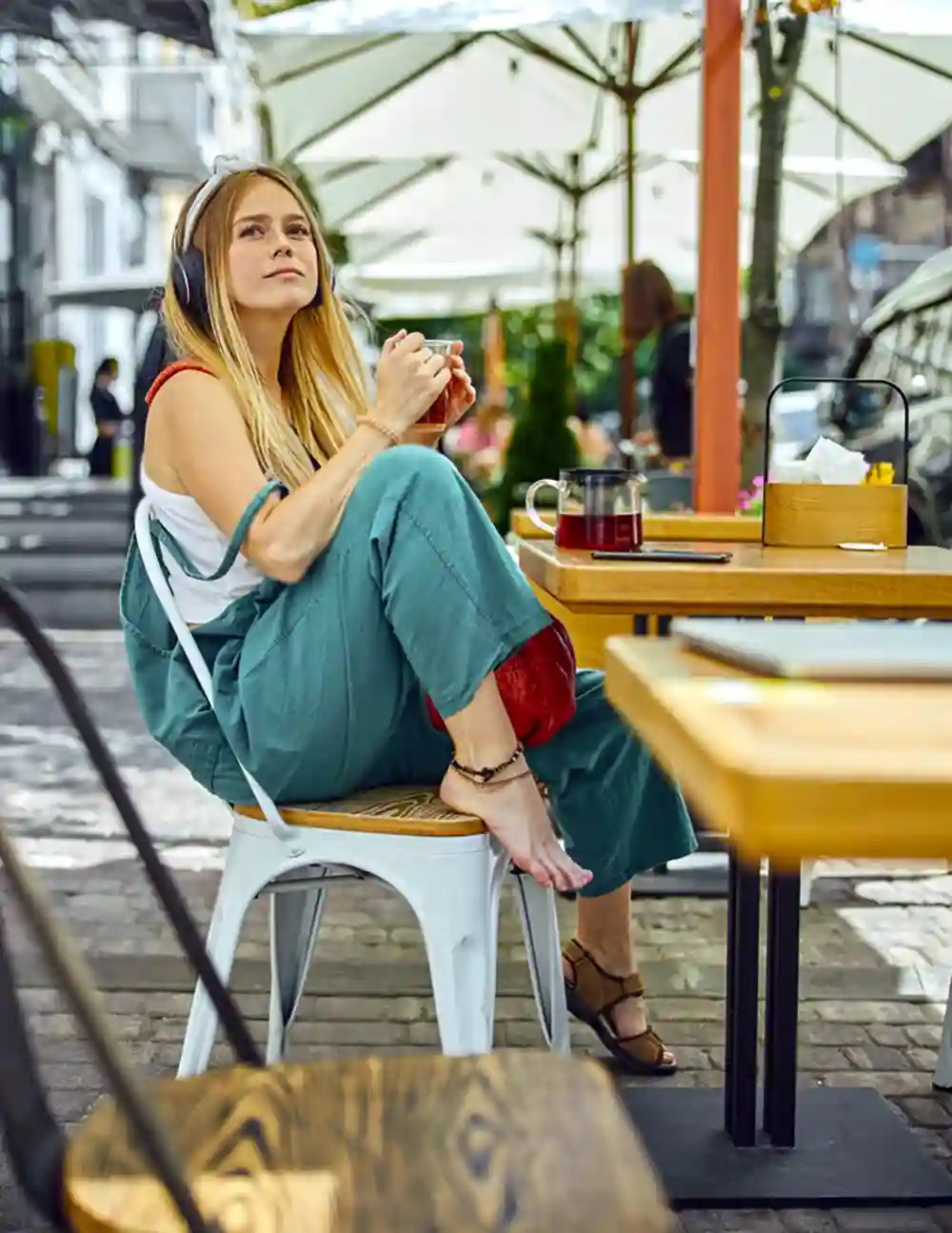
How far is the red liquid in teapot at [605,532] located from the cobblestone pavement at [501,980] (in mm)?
889

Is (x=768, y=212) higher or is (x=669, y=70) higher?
(x=669, y=70)

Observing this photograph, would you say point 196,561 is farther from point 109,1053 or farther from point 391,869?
point 109,1053

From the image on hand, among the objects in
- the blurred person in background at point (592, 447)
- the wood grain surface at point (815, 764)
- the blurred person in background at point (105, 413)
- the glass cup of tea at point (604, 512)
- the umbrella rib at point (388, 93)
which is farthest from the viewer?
the blurred person in background at point (105, 413)

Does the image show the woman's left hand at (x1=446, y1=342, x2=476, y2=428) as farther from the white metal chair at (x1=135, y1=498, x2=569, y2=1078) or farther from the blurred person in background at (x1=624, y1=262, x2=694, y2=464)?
the blurred person in background at (x1=624, y1=262, x2=694, y2=464)

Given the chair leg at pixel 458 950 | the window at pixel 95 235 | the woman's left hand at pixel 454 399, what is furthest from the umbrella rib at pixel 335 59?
the window at pixel 95 235

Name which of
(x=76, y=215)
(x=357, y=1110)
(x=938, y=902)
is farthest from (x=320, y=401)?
(x=76, y=215)

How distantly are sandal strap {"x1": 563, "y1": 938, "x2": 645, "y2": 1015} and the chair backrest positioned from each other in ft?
2.61

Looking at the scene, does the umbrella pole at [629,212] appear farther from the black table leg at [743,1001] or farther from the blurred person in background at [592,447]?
the black table leg at [743,1001]

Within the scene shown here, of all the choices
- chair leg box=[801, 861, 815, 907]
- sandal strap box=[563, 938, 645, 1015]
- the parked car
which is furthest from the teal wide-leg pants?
the parked car

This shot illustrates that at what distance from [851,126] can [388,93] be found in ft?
7.99

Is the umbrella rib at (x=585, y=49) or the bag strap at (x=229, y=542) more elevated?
the umbrella rib at (x=585, y=49)

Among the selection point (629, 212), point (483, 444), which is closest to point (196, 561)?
point (629, 212)

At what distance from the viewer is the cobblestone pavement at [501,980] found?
2631 millimetres

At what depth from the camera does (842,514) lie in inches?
93.4
